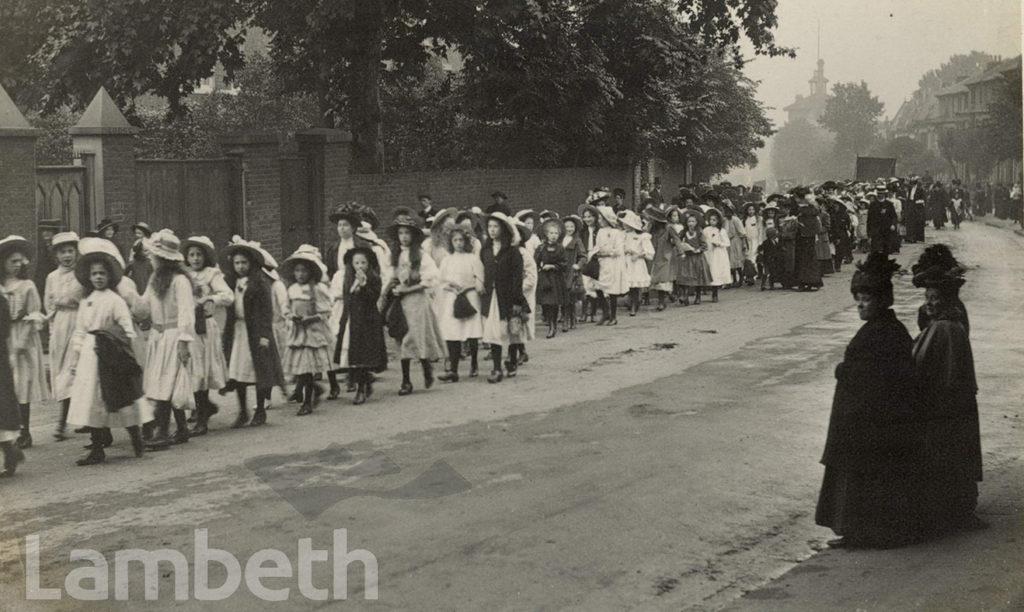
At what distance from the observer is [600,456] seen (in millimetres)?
9570

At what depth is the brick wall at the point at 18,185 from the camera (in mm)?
14031

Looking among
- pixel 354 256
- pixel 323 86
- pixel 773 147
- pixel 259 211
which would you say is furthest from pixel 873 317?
pixel 773 147

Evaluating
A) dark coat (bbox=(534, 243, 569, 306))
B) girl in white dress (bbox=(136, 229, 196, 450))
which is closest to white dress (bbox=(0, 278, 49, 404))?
girl in white dress (bbox=(136, 229, 196, 450))

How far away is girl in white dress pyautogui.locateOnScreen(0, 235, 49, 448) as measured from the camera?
9.93 meters

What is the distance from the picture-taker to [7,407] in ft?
27.9

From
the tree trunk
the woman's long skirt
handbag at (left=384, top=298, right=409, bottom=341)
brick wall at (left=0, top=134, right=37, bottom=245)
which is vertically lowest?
the woman's long skirt

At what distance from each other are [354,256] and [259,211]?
7.73 meters

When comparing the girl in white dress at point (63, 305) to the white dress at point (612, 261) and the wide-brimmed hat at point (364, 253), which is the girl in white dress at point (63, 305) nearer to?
the wide-brimmed hat at point (364, 253)

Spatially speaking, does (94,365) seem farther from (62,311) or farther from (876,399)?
(876,399)

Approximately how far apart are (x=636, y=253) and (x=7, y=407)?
38.5ft

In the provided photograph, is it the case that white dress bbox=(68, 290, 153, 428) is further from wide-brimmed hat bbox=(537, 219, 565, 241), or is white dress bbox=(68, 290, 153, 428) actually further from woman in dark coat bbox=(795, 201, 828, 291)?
woman in dark coat bbox=(795, 201, 828, 291)

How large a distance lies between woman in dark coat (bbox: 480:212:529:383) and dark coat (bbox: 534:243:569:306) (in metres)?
3.19

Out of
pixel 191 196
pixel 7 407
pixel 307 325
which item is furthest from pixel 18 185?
pixel 7 407

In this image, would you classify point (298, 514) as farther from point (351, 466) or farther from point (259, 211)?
point (259, 211)
